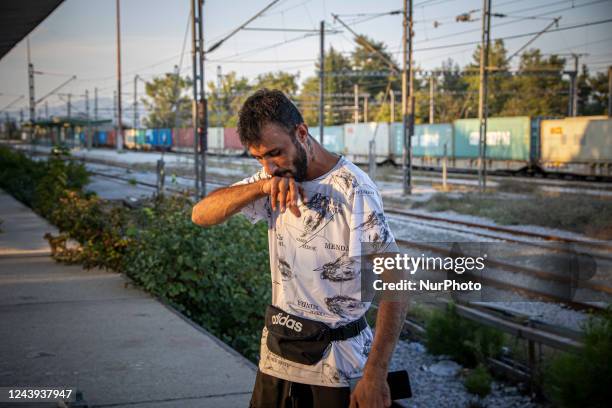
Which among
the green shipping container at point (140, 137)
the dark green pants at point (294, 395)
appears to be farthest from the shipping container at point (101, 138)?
the dark green pants at point (294, 395)

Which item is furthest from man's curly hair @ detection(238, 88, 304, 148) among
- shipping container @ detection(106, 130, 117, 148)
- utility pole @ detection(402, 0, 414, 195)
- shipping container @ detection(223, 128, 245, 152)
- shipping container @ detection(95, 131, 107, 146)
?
shipping container @ detection(95, 131, 107, 146)

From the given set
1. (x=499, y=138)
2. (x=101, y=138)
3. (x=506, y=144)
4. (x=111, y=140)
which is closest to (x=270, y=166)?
(x=506, y=144)

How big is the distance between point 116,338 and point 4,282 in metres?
3.10

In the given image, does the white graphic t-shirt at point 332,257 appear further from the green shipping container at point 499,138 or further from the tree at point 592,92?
the tree at point 592,92

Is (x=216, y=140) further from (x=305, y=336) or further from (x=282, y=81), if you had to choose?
(x=305, y=336)

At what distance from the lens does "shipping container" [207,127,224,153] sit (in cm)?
6319

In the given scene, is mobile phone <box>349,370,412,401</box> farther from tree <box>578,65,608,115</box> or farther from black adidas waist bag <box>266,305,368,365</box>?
tree <box>578,65,608,115</box>

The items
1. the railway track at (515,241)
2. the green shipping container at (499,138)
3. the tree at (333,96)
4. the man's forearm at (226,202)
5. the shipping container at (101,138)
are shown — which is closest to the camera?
the man's forearm at (226,202)

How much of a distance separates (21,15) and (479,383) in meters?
4.95

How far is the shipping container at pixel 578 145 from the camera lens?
30.4 m

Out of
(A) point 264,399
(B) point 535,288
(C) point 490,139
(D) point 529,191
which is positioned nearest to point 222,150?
(C) point 490,139

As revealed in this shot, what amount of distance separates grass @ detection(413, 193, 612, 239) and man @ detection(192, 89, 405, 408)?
14242 millimetres

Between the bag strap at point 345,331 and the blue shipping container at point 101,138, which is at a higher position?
the blue shipping container at point 101,138

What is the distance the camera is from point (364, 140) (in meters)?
47.1
